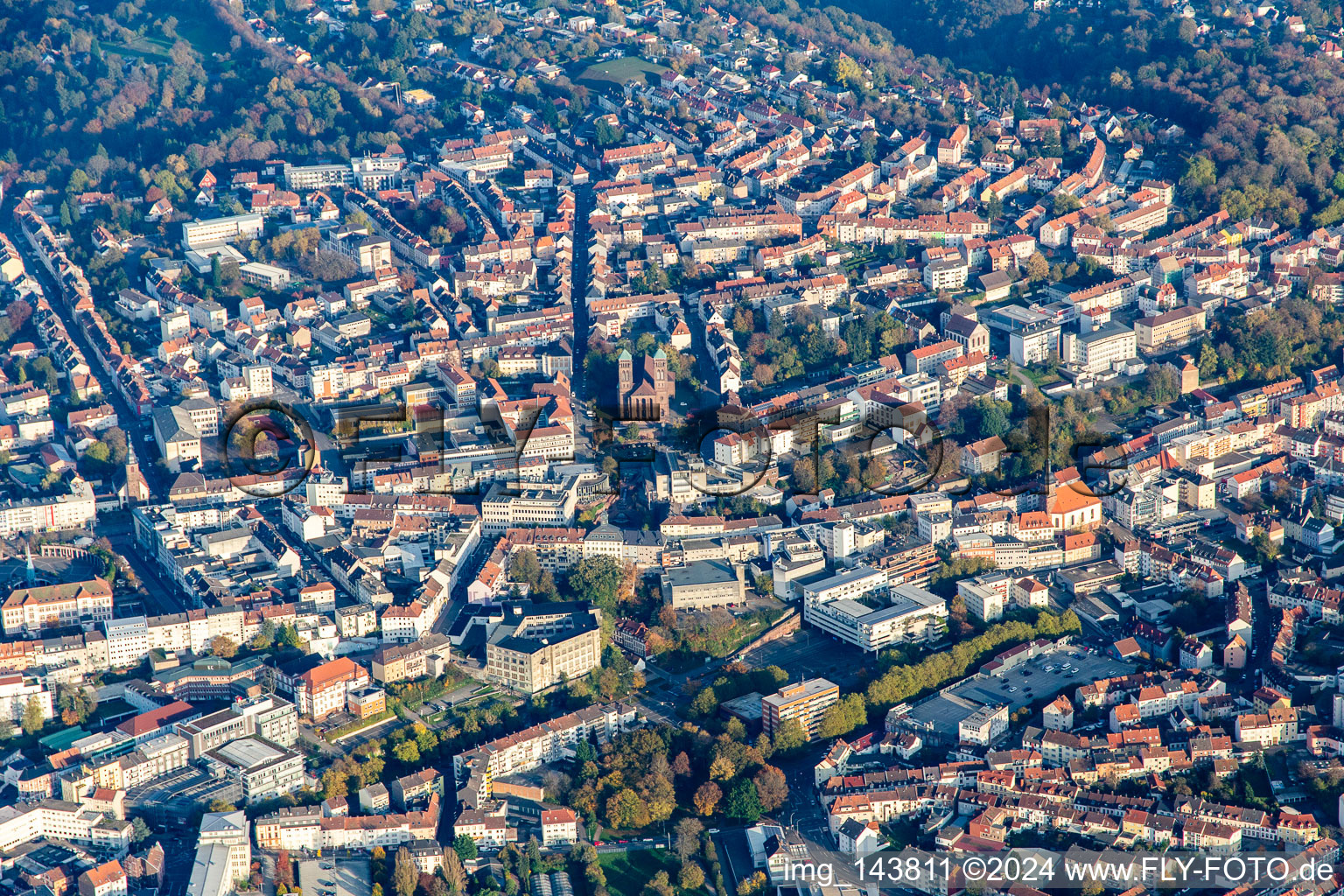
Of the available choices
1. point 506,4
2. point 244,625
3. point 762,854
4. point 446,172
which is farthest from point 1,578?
point 506,4

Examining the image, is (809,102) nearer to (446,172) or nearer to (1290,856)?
(446,172)

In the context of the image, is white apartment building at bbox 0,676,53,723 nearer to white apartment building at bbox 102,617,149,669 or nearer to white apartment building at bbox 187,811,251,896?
white apartment building at bbox 102,617,149,669

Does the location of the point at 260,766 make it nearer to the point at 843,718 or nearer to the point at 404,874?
the point at 404,874

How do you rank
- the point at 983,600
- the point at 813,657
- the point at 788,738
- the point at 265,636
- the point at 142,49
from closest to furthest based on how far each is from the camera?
Result: 1. the point at 788,738
2. the point at 265,636
3. the point at 813,657
4. the point at 983,600
5. the point at 142,49

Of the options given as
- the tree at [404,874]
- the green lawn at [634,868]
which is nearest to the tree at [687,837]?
the green lawn at [634,868]

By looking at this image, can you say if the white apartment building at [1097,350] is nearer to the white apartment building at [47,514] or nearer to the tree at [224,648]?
the tree at [224,648]

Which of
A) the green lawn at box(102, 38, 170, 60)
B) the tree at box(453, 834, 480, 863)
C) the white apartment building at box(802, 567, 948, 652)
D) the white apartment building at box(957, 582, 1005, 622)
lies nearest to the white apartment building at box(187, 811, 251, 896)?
the tree at box(453, 834, 480, 863)

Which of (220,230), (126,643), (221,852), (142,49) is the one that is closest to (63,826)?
(221,852)
